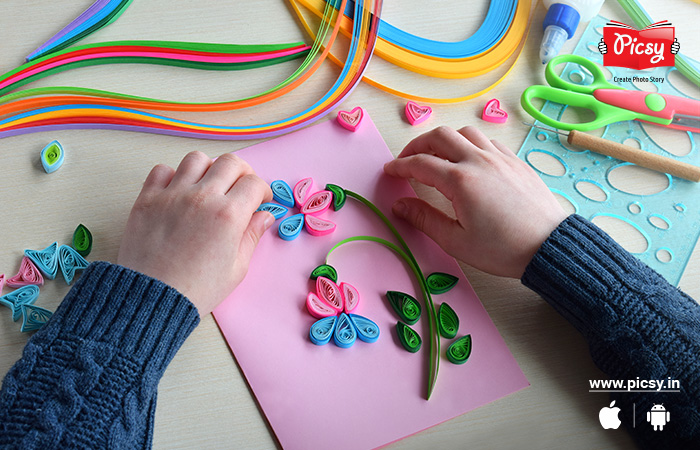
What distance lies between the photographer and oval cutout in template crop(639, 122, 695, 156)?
2.87 feet

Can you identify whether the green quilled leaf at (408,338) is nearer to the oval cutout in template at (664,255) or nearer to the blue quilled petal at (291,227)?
the blue quilled petal at (291,227)

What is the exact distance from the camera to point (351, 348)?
0.69 m

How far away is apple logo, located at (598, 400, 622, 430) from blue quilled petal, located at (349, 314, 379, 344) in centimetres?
28

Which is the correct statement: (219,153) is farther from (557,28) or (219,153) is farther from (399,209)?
(557,28)

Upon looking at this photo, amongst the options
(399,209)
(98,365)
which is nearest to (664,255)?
(399,209)

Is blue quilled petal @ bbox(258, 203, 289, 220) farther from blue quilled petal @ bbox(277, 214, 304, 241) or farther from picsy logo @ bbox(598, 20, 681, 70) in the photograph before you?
picsy logo @ bbox(598, 20, 681, 70)

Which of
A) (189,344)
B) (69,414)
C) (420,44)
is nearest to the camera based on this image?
(69,414)

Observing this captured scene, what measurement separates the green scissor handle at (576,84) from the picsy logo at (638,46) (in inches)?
1.5

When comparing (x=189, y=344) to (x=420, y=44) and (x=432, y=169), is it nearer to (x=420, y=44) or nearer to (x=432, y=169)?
(x=432, y=169)

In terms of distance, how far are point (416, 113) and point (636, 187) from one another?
0.35m

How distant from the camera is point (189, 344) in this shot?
68cm

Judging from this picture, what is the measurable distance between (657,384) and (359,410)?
350 mm

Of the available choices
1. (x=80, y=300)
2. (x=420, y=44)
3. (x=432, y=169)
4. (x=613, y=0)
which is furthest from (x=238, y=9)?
(x=613, y=0)

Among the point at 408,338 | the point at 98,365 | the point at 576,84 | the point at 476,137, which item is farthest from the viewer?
the point at 576,84
